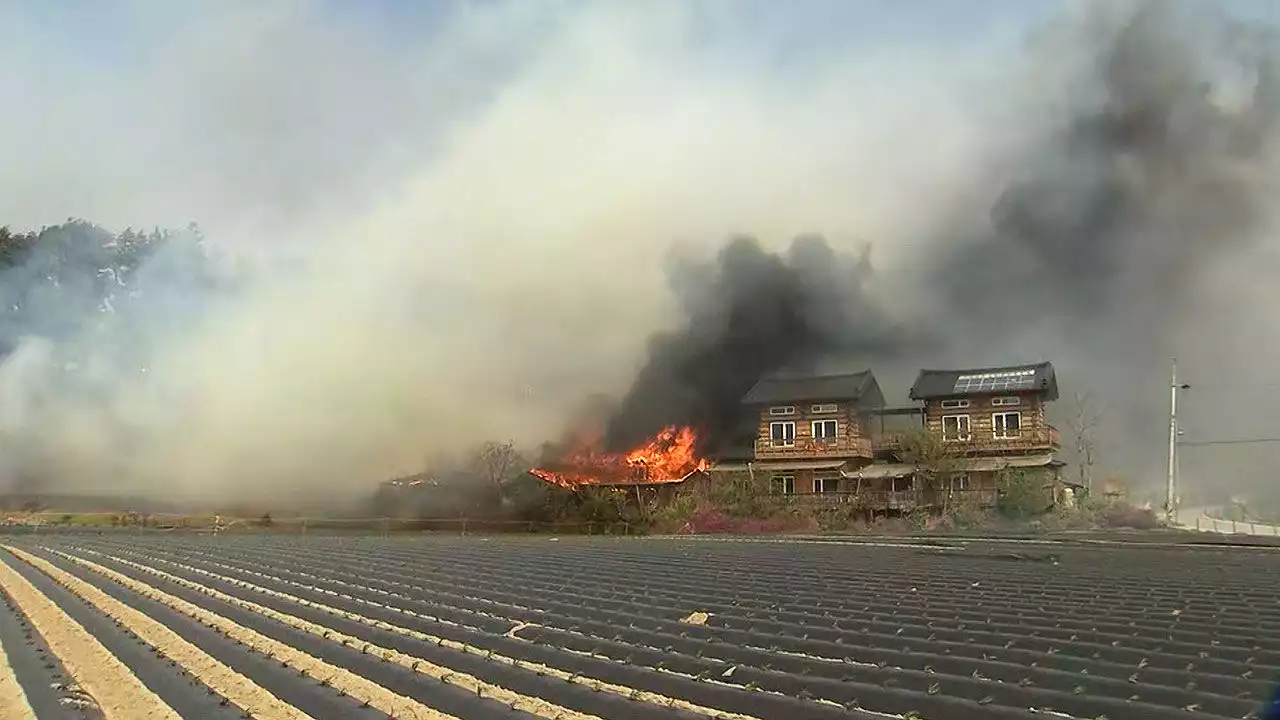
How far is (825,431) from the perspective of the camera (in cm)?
4572

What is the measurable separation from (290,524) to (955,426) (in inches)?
1158

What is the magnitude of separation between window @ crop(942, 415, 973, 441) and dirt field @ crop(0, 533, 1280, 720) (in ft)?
94.7

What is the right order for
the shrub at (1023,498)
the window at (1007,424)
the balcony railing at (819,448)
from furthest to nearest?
the balcony railing at (819,448), the window at (1007,424), the shrub at (1023,498)

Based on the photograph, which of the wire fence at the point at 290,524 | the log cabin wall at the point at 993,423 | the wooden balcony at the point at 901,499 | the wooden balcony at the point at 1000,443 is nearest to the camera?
the wire fence at the point at 290,524

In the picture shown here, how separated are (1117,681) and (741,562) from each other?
11299 millimetres

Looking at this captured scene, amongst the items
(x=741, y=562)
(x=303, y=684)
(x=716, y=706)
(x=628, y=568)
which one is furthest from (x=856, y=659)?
(x=741, y=562)

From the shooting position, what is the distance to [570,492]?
4062cm

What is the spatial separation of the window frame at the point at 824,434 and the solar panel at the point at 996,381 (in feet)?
19.1

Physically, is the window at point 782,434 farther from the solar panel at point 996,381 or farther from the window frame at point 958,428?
the solar panel at point 996,381

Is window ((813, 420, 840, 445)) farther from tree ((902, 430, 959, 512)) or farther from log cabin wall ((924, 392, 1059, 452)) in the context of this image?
tree ((902, 430, 959, 512))

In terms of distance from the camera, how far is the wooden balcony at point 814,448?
146 feet

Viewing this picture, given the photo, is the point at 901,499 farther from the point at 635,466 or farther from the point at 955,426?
the point at 635,466

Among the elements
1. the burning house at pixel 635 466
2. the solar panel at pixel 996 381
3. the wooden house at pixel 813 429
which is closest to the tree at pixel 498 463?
the burning house at pixel 635 466

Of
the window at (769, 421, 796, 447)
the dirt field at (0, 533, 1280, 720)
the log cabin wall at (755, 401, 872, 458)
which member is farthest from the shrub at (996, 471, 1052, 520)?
the dirt field at (0, 533, 1280, 720)
